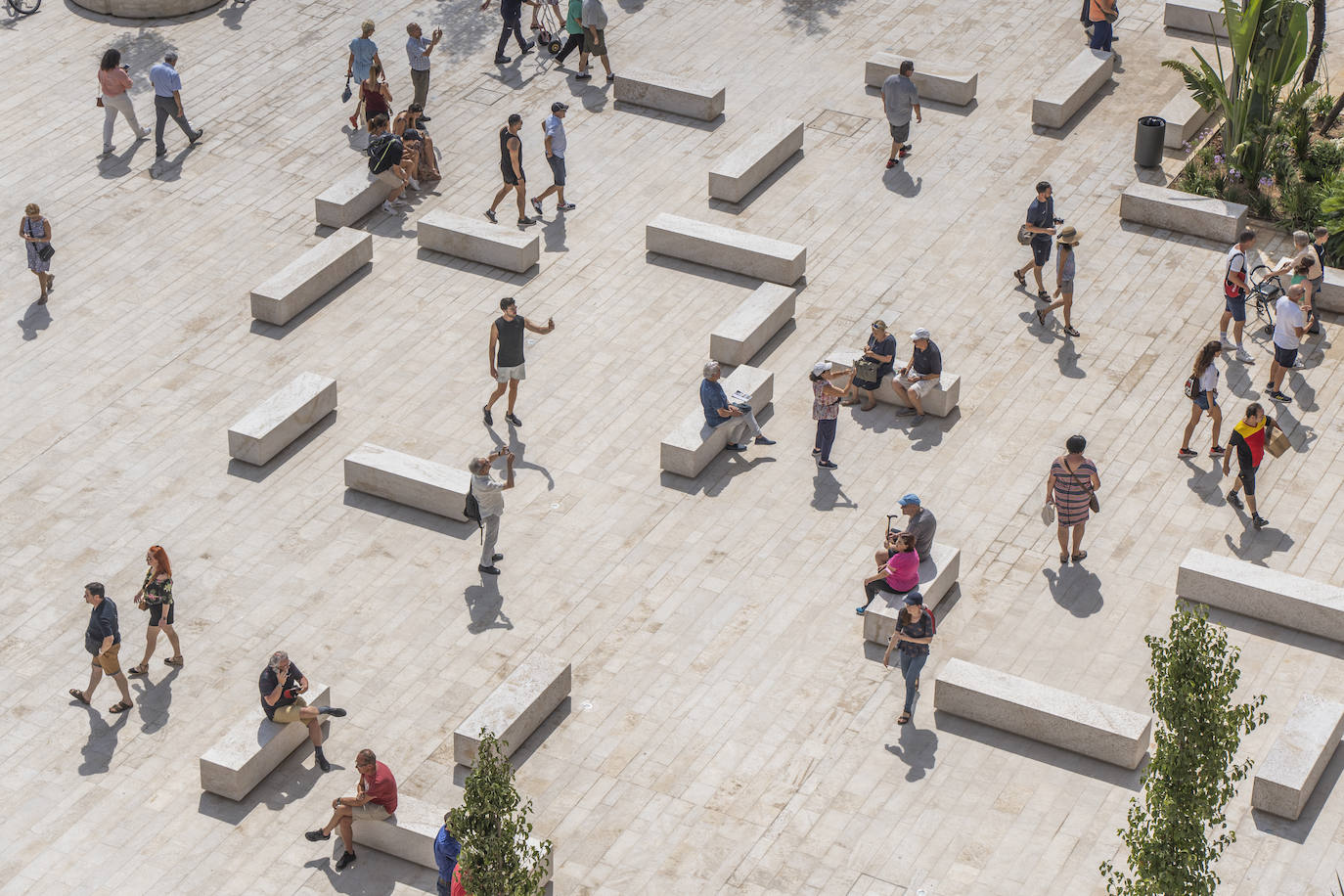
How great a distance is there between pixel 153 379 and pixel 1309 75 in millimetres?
17627

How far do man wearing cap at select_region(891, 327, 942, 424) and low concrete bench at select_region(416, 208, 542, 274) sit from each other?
18.3 feet

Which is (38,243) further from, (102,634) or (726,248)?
(726,248)

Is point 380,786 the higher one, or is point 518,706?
point 380,786

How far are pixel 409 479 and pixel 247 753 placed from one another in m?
4.36

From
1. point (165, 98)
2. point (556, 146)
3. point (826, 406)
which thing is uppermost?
point (165, 98)

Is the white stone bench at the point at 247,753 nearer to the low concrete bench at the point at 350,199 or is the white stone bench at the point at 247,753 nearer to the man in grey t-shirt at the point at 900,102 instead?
the low concrete bench at the point at 350,199

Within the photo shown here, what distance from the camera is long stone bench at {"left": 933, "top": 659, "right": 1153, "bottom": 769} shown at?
58.9 ft

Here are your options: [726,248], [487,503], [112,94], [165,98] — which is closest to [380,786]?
[487,503]

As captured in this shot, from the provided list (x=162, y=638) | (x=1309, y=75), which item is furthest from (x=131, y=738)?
(x=1309, y=75)

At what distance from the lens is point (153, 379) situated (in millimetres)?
23703

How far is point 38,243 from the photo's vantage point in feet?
80.8

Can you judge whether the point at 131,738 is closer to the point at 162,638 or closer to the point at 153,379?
the point at 162,638

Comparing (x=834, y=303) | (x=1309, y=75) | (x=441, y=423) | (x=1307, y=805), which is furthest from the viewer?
(x=1309, y=75)

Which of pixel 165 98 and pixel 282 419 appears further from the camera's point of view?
pixel 165 98
